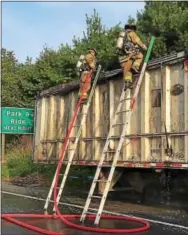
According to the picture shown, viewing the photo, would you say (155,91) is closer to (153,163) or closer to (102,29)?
(153,163)

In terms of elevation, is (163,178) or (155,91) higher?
(155,91)

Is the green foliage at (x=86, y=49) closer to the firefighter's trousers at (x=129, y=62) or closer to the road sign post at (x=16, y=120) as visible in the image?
the road sign post at (x=16, y=120)

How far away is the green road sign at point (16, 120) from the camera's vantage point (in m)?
17.6

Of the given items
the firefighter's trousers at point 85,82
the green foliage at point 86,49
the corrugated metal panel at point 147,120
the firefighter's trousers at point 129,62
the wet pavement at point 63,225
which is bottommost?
the wet pavement at point 63,225

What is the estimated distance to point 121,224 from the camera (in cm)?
832

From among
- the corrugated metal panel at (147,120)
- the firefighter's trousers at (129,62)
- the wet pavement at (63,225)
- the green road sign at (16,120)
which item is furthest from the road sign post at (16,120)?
the firefighter's trousers at (129,62)

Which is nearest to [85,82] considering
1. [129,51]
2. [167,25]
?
[129,51]

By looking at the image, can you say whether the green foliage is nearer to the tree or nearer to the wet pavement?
the tree

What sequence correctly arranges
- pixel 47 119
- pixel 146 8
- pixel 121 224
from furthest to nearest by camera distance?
pixel 146 8 < pixel 47 119 < pixel 121 224

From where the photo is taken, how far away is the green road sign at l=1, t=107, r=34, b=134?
17.6m

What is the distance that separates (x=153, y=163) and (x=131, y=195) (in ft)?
12.4

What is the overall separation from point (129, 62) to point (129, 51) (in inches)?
9.4

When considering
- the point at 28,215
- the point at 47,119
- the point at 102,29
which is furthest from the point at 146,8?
the point at 28,215

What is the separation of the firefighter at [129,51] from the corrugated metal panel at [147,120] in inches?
21.2
